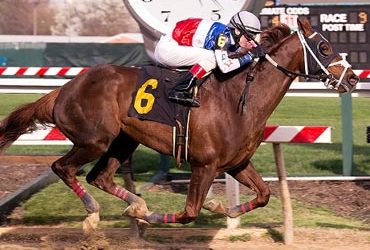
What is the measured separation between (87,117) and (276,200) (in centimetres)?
254

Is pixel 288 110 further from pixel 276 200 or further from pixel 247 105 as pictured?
pixel 247 105

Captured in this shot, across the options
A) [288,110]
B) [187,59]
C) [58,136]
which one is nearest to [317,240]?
[187,59]

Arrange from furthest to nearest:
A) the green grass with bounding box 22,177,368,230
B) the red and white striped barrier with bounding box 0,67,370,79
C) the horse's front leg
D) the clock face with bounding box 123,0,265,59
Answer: the red and white striped barrier with bounding box 0,67,370,79
the clock face with bounding box 123,0,265,59
the green grass with bounding box 22,177,368,230
the horse's front leg

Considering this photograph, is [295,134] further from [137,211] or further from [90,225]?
[90,225]

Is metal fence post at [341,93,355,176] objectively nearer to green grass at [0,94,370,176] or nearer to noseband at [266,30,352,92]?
green grass at [0,94,370,176]

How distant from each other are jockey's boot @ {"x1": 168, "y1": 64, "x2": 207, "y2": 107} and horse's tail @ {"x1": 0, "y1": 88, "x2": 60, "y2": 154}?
123 centimetres

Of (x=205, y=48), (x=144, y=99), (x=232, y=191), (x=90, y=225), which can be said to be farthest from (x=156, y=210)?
(x=205, y=48)

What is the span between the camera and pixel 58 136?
7.75 m

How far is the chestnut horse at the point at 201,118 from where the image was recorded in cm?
584

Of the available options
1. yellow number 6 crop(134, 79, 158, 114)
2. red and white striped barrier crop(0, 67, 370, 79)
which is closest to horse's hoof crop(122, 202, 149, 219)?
yellow number 6 crop(134, 79, 158, 114)

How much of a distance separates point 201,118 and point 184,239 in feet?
3.75

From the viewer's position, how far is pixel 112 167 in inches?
262

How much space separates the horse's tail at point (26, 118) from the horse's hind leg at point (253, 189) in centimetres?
152

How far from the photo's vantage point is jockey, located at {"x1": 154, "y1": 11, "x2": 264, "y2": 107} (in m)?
5.90
